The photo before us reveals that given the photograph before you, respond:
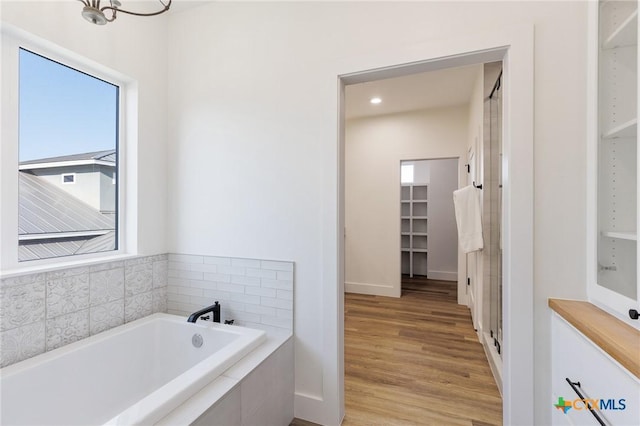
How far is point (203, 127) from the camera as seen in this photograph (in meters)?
2.11

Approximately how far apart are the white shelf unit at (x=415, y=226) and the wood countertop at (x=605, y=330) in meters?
4.43

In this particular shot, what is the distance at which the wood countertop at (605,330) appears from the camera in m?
0.83

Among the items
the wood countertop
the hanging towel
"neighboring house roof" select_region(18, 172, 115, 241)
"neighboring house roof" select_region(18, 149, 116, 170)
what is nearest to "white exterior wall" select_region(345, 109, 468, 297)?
the hanging towel

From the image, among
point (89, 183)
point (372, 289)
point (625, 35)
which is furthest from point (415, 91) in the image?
point (89, 183)

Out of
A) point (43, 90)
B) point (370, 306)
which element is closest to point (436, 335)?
point (370, 306)

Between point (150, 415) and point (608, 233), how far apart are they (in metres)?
1.94

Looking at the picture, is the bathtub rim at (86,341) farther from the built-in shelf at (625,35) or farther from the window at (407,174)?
the window at (407,174)

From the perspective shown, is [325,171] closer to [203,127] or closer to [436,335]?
[203,127]

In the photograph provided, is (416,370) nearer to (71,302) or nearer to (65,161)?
(71,302)

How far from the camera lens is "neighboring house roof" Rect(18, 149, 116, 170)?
160 cm

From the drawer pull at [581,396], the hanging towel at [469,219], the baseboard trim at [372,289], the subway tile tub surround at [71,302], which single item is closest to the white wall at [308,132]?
the drawer pull at [581,396]

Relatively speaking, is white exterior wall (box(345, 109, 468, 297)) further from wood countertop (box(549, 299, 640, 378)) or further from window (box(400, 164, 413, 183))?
wood countertop (box(549, 299, 640, 378))

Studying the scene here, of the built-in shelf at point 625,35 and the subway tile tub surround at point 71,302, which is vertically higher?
the built-in shelf at point 625,35

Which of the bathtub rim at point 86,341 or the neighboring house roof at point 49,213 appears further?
the neighboring house roof at point 49,213
